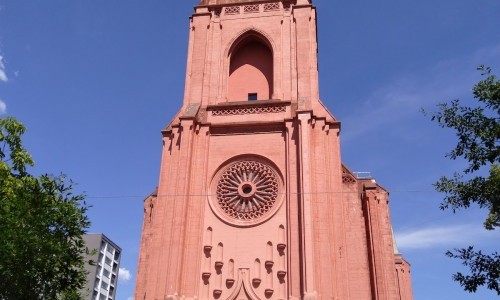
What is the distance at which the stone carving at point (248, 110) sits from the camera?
80.3 feet

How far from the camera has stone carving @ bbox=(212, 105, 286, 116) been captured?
24.5 meters

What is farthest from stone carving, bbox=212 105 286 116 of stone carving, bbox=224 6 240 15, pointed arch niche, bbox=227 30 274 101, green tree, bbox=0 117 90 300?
green tree, bbox=0 117 90 300

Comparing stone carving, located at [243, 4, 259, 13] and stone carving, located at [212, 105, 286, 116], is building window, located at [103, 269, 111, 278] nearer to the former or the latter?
stone carving, located at [212, 105, 286, 116]

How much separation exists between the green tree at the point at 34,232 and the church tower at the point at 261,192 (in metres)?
5.78

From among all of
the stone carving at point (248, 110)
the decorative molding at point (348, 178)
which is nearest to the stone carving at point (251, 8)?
the stone carving at point (248, 110)

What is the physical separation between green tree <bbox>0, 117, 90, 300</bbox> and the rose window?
26.5 feet

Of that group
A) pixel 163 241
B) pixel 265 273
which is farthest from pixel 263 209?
pixel 163 241

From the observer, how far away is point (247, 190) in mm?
23219

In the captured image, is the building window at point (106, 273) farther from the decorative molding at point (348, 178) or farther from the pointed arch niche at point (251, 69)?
the decorative molding at point (348, 178)

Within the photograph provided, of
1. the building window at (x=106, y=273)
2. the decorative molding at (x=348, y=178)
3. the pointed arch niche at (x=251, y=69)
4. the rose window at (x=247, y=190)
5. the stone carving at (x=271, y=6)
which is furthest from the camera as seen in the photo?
the building window at (x=106, y=273)

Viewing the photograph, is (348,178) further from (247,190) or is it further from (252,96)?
(252,96)

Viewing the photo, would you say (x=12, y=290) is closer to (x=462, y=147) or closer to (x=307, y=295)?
(x=307, y=295)

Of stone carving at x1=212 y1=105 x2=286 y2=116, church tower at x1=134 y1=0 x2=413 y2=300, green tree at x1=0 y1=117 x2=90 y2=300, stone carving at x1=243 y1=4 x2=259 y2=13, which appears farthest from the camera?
stone carving at x1=243 y1=4 x2=259 y2=13

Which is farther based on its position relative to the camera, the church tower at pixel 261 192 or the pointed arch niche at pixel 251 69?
the pointed arch niche at pixel 251 69
